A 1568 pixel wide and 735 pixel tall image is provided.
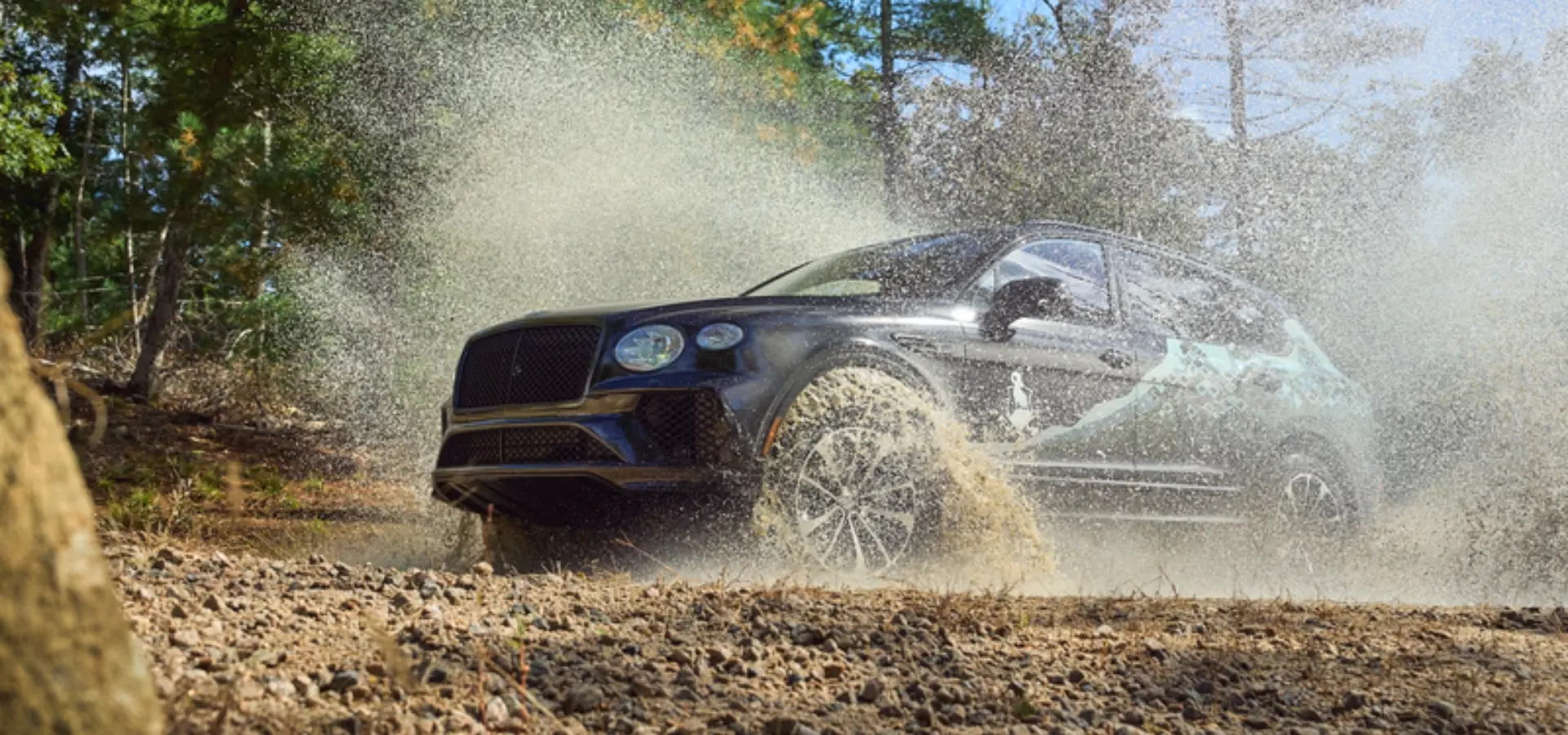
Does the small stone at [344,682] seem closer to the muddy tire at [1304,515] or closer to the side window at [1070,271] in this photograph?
the side window at [1070,271]

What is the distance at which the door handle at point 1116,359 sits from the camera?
6.24m

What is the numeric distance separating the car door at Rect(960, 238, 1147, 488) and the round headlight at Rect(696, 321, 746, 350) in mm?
1111

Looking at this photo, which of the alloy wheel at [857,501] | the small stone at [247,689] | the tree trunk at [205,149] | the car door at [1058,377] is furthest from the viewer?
the tree trunk at [205,149]

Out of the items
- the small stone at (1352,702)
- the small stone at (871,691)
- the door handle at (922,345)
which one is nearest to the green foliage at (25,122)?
the door handle at (922,345)

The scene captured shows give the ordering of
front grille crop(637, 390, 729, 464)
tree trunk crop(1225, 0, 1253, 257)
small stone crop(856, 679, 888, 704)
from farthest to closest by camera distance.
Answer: tree trunk crop(1225, 0, 1253, 257) < front grille crop(637, 390, 729, 464) < small stone crop(856, 679, 888, 704)

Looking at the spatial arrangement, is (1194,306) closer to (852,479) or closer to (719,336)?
(852,479)

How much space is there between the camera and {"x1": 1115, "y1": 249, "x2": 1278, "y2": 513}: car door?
6.42 meters

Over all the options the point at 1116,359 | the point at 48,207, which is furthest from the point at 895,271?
the point at 48,207

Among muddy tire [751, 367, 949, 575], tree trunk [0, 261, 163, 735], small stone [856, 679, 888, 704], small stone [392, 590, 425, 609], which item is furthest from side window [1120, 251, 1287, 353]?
tree trunk [0, 261, 163, 735]

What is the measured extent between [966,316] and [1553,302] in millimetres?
6409

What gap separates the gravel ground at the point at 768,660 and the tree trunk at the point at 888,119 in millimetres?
15941

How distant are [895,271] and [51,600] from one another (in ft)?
16.2

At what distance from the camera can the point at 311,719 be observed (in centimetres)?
250

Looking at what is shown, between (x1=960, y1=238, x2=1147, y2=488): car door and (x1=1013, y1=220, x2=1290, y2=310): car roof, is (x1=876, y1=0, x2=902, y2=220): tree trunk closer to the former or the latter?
(x1=1013, y1=220, x2=1290, y2=310): car roof
